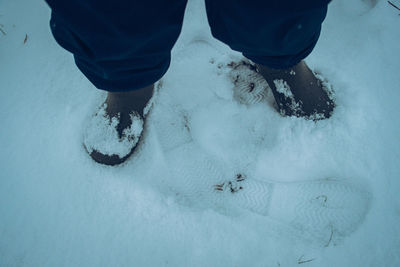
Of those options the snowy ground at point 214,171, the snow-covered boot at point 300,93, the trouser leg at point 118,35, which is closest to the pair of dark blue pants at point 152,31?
the trouser leg at point 118,35

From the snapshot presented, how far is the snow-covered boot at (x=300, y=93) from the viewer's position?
0.77 meters

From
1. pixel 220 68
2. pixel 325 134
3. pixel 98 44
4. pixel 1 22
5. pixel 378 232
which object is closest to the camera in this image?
pixel 98 44

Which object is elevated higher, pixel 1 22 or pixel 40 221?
pixel 1 22

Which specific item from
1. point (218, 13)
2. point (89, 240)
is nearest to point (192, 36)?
point (218, 13)

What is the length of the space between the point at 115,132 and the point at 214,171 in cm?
36

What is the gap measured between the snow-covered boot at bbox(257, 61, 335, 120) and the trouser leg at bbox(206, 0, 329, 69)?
143 millimetres

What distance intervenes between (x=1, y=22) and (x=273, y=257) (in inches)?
57.1

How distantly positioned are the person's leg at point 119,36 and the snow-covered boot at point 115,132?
0.67 ft

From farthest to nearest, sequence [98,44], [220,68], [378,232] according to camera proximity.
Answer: [220,68] → [378,232] → [98,44]

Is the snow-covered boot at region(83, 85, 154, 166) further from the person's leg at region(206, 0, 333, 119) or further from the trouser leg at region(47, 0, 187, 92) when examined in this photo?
the person's leg at region(206, 0, 333, 119)

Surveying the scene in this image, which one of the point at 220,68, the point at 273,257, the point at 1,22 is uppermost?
the point at 1,22

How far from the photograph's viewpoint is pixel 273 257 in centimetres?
70

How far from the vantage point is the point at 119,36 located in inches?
19.0

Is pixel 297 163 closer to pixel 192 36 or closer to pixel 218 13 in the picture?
pixel 218 13
